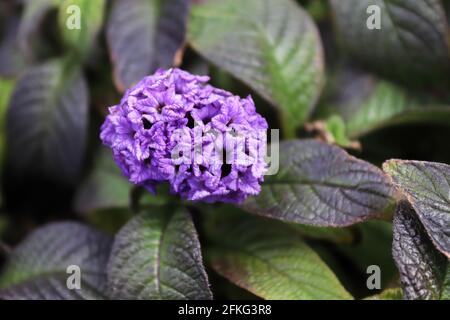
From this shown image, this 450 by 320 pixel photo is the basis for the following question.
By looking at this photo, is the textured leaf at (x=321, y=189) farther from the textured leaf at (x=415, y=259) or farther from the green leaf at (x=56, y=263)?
the green leaf at (x=56, y=263)

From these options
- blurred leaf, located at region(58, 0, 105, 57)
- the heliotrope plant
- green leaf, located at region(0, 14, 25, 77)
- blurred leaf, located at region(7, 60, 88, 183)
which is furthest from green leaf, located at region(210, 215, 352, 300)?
green leaf, located at region(0, 14, 25, 77)

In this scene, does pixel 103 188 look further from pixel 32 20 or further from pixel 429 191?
pixel 429 191

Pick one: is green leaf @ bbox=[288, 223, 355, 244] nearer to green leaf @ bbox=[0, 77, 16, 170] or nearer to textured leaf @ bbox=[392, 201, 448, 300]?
textured leaf @ bbox=[392, 201, 448, 300]

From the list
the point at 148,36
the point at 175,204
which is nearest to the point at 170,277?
the point at 175,204

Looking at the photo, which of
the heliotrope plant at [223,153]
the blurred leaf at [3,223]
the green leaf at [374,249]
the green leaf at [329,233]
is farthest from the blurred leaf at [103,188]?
the green leaf at [374,249]

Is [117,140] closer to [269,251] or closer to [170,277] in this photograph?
[170,277]
